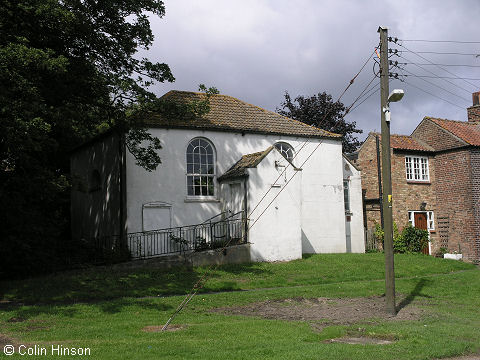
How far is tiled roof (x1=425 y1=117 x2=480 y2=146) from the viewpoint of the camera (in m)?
28.9

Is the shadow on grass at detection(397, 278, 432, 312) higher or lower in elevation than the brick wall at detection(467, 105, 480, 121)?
lower

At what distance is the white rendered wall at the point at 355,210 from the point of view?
87.8 ft

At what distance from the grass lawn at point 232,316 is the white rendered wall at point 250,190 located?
3618 mm

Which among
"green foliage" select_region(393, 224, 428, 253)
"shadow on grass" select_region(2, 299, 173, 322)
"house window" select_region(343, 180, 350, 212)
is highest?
"house window" select_region(343, 180, 350, 212)

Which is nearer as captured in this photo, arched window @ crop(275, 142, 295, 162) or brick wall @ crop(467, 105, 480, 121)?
arched window @ crop(275, 142, 295, 162)

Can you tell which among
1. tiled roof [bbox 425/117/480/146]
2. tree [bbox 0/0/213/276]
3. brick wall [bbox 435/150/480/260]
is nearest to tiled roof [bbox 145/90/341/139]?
tree [bbox 0/0/213/276]

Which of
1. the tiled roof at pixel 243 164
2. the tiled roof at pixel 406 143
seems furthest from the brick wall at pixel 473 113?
the tiled roof at pixel 243 164

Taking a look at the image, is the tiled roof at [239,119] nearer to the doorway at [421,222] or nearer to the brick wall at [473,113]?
the doorway at [421,222]

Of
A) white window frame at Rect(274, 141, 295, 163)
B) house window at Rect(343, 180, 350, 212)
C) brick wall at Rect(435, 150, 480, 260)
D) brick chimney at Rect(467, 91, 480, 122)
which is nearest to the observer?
white window frame at Rect(274, 141, 295, 163)

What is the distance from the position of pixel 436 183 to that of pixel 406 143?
292cm

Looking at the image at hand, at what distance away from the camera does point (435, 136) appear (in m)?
30.3

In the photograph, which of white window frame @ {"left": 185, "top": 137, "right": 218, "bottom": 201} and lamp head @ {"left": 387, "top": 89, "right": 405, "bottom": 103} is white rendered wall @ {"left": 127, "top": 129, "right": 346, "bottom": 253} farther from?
lamp head @ {"left": 387, "top": 89, "right": 405, "bottom": 103}

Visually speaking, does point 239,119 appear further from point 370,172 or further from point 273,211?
point 370,172

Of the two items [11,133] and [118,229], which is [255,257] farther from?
[11,133]
